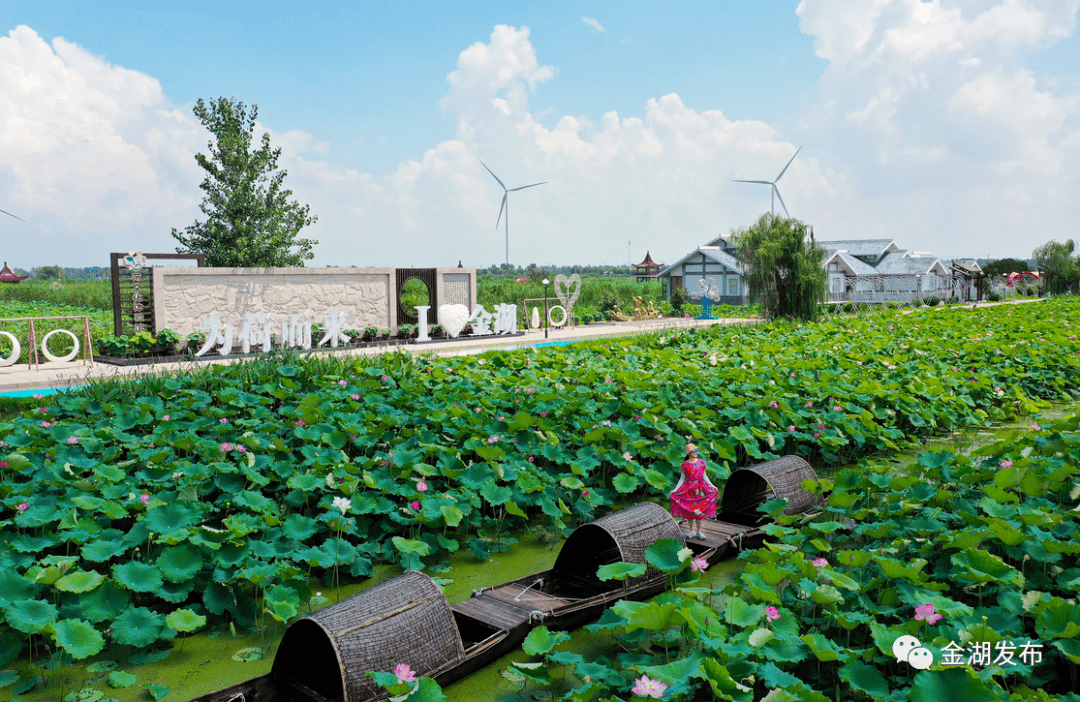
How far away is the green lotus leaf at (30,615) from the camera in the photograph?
303cm

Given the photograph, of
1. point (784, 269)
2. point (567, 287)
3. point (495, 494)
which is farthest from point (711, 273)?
point (495, 494)

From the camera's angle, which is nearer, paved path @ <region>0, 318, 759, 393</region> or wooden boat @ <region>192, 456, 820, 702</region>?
wooden boat @ <region>192, 456, 820, 702</region>

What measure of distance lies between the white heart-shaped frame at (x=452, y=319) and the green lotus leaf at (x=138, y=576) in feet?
49.5

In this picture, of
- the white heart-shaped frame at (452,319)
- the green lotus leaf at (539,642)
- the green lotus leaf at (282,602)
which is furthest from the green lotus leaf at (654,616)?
the white heart-shaped frame at (452,319)

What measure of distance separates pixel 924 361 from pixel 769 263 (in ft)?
30.3

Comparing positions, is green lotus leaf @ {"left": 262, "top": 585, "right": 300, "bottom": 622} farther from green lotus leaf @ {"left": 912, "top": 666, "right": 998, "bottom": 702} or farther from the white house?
the white house

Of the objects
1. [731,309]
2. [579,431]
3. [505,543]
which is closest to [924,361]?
[579,431]

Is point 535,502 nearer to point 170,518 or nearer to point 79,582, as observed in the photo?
point 170,518

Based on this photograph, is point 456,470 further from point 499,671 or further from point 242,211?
point 242,211

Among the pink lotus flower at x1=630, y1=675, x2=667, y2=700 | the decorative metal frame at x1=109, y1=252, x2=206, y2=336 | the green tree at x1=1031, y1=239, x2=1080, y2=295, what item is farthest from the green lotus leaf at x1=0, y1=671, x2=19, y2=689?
the green tree at x1=1031, y1=239, x2=1080, y2=295

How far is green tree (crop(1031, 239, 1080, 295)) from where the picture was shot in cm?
4275

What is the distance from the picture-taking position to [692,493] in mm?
4652

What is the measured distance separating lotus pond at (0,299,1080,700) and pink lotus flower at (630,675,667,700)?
0.15ft

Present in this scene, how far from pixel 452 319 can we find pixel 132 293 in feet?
23.4
